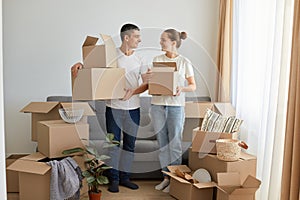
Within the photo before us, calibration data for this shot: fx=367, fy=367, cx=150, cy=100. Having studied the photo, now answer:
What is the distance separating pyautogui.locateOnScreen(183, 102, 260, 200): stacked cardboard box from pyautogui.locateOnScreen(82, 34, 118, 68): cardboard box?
779mm

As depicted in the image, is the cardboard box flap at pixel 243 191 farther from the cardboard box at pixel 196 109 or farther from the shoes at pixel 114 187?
the shoes at pixel 114 187

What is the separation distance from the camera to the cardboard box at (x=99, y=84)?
105 inches

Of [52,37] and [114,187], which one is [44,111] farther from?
[52,37]

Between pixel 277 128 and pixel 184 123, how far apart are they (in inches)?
32.1

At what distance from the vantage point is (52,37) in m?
4.09

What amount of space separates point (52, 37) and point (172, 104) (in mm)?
1837

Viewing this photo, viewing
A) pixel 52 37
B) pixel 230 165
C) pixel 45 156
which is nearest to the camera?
pixel 230 165

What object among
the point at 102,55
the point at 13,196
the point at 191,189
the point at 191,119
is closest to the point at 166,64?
the point at 102,55

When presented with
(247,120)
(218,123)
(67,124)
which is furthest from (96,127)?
(247,120)

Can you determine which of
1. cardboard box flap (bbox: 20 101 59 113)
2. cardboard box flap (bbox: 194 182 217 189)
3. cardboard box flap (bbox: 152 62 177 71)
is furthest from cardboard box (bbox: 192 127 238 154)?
cardboard box flap (bbox: 20 101 59 113)

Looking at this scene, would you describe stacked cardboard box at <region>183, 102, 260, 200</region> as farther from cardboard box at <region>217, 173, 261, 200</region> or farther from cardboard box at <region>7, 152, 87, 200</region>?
cardboard box at <region>7, 152, 87, 200</region>

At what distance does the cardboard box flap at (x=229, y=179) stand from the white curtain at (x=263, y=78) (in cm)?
24

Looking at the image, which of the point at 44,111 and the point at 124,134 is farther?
the point at 44,111

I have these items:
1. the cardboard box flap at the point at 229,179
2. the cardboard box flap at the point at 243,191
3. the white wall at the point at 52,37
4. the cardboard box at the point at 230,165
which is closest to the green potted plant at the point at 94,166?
the cardboard box at the point at 230,165
